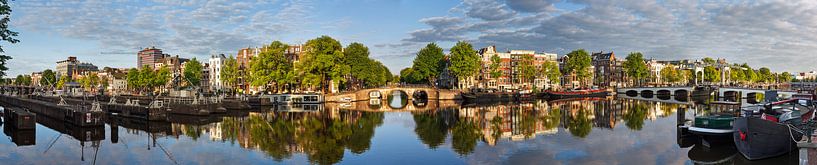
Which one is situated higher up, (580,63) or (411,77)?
(580,63)

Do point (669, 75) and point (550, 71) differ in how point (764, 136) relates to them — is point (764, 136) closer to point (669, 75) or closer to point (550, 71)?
point (550, 71)

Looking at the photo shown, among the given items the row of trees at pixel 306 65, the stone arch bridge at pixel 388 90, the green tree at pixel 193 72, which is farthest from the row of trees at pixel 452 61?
the green tree at pixel 193 72

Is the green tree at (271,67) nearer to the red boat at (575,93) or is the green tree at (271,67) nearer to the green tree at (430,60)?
the green tree at (430,60)

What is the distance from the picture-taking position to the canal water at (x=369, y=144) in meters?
26.4

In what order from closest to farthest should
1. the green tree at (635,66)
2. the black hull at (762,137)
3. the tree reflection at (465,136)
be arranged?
the black hull at (762,137), the tree reflection at (465,136), the green tree at (635,66)

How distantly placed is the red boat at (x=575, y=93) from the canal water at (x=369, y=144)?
53.7 metres

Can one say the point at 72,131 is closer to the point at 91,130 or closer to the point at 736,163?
the point at 91,130

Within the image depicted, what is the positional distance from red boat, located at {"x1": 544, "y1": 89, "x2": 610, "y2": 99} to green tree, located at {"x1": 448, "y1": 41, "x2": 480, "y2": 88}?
1486 cm

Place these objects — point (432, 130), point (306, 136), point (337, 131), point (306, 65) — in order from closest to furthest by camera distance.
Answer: point (306, 136) < point (337, 131) < point (432, 130) < point (306, 65)

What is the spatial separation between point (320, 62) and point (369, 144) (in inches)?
2025

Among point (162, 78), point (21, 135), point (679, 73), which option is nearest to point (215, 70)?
point (162, 78)

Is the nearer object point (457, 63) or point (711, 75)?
point (457, 63)

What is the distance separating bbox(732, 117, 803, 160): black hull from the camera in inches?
859

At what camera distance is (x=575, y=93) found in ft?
349
